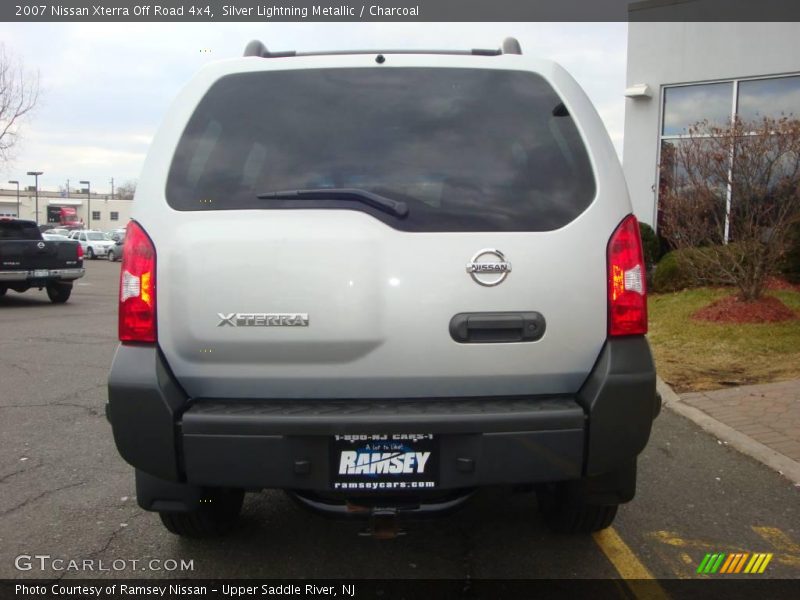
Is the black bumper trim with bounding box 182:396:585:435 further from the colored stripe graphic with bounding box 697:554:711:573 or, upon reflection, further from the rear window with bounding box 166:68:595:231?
the colored stripe graphic with bounding box 697:554:711:573

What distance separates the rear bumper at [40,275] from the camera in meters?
13.7

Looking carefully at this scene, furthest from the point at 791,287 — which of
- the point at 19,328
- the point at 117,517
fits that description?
the point at 19,328

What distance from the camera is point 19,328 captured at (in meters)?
11.1

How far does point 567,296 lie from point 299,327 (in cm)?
94

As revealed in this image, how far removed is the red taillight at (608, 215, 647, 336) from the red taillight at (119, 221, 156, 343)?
162 cm

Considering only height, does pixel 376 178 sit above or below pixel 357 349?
above

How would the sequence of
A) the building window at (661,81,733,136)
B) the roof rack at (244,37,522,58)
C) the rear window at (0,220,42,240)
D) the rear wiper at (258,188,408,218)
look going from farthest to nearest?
1. the rear window at (0,220,42,240)
2. the building window at (661,81,733,136)
3. the roof rack at (244,37,522,58)
4. the rear wiper at (258,188,408,218)

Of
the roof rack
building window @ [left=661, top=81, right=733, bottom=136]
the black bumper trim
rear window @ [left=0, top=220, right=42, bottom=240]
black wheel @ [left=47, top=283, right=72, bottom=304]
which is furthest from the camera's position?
black wheel @ [left=47, top=283, right=72, bottom=304]

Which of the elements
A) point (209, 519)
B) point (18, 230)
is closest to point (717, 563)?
point (209, 519)

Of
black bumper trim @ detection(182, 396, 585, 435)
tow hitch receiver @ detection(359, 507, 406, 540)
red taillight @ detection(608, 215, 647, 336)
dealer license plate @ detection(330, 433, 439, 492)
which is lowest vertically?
tow hitch receiver @ detection(359, 507, 406, 540)

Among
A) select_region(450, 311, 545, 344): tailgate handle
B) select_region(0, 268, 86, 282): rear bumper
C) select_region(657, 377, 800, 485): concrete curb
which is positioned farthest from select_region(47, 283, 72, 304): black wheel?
select_region(450, 311, 545, 344): tailgate handle

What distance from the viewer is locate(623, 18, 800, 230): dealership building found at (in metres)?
13.1

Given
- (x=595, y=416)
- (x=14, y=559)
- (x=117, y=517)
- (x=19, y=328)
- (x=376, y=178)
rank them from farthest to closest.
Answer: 1. (x=19, y=328)
2. (x=117, y=517)
3. (x=14, y=559)
4. (x=376, y=178)
5. (x=595, y=416)

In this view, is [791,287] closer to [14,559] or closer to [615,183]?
[615,183]
